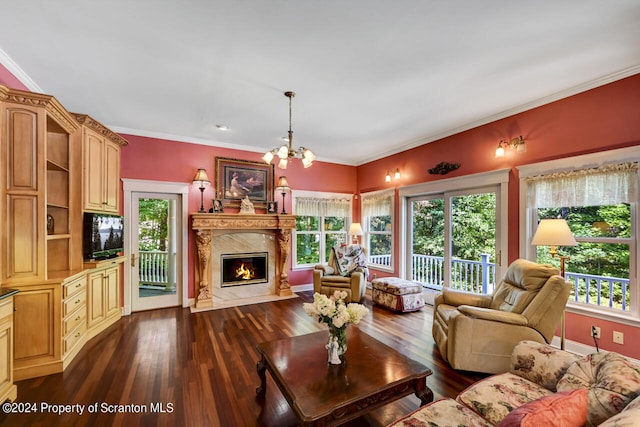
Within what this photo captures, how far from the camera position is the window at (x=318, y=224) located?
5.67 metres

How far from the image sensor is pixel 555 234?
99.3 inches

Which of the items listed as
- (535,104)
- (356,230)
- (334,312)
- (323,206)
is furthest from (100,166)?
(535,104)

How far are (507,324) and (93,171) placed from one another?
4940 millimetres

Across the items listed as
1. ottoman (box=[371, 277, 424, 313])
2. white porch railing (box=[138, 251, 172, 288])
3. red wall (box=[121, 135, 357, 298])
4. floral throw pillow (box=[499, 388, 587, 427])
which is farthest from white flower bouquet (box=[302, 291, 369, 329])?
white porch railing (box=[138, 251, 172, 288])

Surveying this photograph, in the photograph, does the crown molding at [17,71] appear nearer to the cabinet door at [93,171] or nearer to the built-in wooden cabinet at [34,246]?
the built-in wooden cabinet at [34,246]

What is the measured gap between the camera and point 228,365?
8.83 ft

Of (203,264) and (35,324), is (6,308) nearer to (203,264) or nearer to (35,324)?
(35,324)

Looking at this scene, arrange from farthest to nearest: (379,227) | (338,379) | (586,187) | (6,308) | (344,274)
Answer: (379,227) → (344,274) → (586,187) → (6,308) → (338,379)

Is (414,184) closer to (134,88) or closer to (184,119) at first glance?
(184,119)

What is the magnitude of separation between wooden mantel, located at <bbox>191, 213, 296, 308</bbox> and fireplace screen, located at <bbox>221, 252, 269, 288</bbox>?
0.27m

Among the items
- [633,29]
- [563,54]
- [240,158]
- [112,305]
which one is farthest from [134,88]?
[633,29]

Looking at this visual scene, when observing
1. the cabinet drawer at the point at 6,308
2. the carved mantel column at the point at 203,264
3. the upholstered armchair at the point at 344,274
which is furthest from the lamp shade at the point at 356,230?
the cabinet drawer at the point at 6,308

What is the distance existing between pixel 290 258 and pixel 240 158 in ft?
7.20

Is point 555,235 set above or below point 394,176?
below
